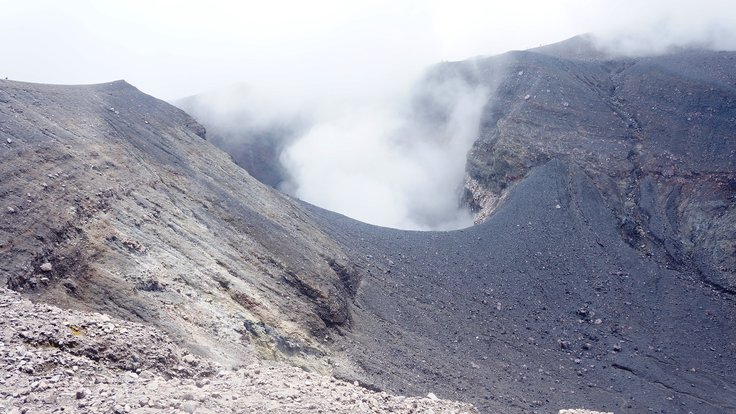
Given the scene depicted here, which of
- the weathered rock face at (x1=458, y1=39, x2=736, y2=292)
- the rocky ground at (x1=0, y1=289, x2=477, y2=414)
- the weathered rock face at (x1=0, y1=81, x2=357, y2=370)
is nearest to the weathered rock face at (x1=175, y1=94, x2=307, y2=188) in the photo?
the weathered rock face at (x1=458, y1=39, x2=736, y2=292)

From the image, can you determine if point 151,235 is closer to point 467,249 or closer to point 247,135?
point 467,249

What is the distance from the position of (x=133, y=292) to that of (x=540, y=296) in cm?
1904

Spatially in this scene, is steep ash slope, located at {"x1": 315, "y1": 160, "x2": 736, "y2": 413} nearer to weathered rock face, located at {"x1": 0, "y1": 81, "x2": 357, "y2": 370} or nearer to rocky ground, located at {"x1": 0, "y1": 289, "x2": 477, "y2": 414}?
weathered rock face, located at {"x1": 0, "y1": 81, "x2": 357, "y2": 370}

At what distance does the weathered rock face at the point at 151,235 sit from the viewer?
13141 mm

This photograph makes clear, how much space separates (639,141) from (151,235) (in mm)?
29697

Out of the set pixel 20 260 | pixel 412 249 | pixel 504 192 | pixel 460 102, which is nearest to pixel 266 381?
pixel 20 260

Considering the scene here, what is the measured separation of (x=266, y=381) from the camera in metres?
10.2

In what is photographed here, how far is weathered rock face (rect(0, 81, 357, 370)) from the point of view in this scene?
13.1 metres

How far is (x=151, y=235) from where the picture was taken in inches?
635

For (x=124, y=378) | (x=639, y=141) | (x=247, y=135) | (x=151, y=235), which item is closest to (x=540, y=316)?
(x=639, y=141)

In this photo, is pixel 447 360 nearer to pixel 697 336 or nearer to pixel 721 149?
pixel 697 336

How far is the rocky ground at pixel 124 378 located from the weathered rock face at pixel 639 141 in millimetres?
24900

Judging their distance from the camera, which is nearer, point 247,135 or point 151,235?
point 151,235

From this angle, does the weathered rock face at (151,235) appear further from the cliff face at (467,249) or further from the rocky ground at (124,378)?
the rocky ground at (124,378)
